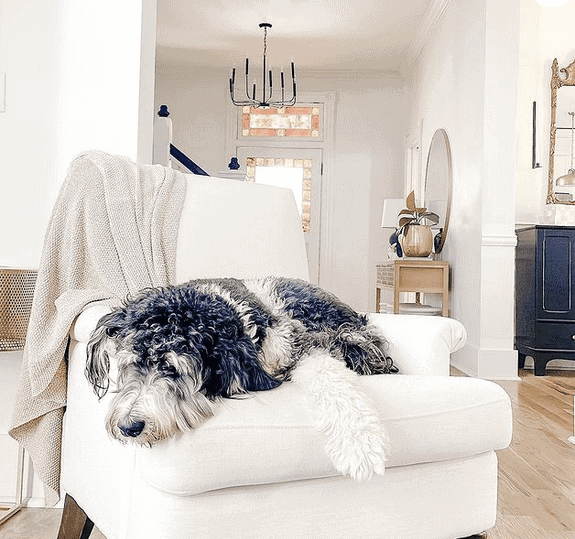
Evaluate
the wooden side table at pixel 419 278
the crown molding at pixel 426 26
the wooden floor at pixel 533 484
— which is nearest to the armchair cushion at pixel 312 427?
the wooden floor at pixel 533 484

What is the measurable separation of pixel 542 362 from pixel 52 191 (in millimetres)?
3668

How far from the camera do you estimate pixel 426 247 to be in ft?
17.1

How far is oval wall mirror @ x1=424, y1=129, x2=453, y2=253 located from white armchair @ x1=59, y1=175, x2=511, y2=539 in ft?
13.1

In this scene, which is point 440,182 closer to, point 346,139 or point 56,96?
point 346,139

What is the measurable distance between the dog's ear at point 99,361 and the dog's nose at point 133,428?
22cm

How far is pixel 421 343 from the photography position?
1.71 m

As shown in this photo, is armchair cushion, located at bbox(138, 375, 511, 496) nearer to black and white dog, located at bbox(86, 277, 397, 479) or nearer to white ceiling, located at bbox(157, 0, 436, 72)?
black and white dog, located at bbox(86, 277, 397, 479)

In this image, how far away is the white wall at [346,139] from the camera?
7820 mm

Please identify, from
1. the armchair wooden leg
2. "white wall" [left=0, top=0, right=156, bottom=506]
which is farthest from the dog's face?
"white wall" [left=0, top=0, right=156, bottom=506]

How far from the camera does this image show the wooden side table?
500 centimetres

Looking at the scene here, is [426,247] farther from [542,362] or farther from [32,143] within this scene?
[32,143]

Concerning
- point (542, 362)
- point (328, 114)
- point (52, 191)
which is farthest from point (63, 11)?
point (328, 114)

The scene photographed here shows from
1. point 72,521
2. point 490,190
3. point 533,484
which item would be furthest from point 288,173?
point 72,521

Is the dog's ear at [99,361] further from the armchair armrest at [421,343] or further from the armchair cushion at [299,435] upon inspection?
the armchair armrest at [421,343]
